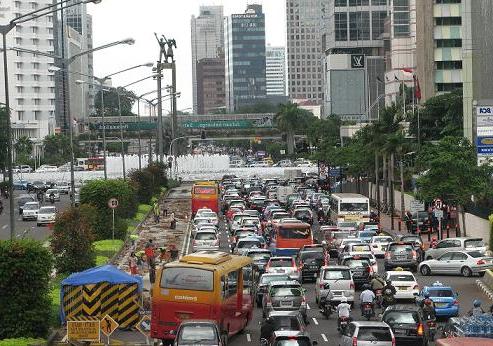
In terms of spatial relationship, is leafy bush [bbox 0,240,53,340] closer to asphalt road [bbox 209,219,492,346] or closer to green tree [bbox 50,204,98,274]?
asphalt road [bbox 209,219,492,346]

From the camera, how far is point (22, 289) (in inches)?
1195

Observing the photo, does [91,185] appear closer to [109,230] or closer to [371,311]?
[109,230]

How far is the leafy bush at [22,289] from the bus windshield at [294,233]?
26526 mm

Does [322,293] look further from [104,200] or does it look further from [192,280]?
[104,200]

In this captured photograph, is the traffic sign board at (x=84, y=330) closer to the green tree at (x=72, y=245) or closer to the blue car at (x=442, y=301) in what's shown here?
the blue car at (x=442, y=301)

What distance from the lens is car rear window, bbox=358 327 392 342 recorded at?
26453 millimetres

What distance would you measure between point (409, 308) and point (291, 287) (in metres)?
5.83

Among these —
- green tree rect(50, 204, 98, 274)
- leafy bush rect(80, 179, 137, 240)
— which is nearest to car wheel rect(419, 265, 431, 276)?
green tree rect(50, 204, 98, 274)

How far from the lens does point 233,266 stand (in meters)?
32.0

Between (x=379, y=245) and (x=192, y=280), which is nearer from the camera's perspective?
(x=192, y=280)

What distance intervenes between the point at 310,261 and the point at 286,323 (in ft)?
62.1

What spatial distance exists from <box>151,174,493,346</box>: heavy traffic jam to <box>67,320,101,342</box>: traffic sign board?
5.40 ft

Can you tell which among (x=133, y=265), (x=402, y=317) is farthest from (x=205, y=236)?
(x=402, y=317)

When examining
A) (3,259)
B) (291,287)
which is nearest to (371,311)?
(291,287)
